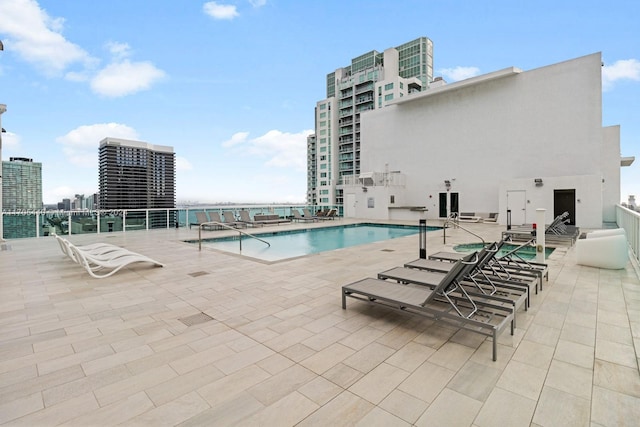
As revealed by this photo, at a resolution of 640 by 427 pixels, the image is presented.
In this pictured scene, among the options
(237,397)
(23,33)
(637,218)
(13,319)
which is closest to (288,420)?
(237,397)

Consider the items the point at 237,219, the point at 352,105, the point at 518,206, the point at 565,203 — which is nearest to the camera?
the point at 565,203

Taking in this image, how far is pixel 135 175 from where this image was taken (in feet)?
73.8

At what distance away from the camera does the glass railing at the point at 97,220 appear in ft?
34.9

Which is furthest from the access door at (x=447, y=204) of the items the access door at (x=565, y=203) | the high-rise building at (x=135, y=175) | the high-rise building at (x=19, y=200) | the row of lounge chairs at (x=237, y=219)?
the high-rise building at (x=19, y=200)

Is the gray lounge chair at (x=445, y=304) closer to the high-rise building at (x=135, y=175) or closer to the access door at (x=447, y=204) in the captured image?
the access door at (x=447, y=204)

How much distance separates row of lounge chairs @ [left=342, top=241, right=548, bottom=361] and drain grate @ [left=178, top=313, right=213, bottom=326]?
1.58 metres

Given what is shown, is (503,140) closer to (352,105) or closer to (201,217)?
(201,217)

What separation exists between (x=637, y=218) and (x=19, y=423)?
902 cm

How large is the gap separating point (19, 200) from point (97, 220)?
2795 millimetres

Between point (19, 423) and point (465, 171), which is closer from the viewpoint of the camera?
point (19, 423)

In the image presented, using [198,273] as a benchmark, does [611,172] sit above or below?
above

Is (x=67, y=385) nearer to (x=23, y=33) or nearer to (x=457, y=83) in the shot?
(x=23, y=33)

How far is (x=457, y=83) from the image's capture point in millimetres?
19047

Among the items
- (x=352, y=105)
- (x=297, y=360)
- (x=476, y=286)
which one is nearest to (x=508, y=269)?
(x=476, y=286)
